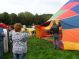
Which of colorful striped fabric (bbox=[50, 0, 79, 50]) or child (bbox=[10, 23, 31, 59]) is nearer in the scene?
child (bbox=[10, 23, 31, 59])

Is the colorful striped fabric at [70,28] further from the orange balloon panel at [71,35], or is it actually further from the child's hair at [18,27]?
the child's hair at [18,27]

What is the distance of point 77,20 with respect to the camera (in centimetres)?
1240

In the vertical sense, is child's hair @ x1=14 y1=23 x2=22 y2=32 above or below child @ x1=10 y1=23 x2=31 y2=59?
above

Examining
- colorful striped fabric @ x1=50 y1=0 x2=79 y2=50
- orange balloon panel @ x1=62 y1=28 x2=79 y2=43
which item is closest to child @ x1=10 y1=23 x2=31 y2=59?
colorful striped fabric @ x1=50 y1=0 x2=79 y2=50

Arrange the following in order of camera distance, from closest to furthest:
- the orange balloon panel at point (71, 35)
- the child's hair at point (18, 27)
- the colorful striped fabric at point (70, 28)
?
the child's hair at point (18, 27) < the colorful striped fabric at point (70, 28) < the orange balloon panel at point (71, 35)

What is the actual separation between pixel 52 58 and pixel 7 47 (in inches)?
74.4

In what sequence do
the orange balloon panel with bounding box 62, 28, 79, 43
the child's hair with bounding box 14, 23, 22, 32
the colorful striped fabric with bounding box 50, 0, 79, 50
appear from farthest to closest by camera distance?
the orange balloon panel with bounding box 62, 28, 79, 43
the colorful striped fabric with bounding box 50, 0, 79, 50
the child's hair with bounding box 14, 23, 22, 32

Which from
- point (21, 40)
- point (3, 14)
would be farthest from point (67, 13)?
point (3, 14)

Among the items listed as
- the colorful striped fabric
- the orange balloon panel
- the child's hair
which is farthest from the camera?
the orange balloon panel

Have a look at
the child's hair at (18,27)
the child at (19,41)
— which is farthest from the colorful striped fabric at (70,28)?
the child's hair at (18,27)

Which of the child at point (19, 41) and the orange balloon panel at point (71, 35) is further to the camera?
the orange balloon panel at point (71, 35)

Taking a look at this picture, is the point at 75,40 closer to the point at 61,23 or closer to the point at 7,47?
the point at 61,23

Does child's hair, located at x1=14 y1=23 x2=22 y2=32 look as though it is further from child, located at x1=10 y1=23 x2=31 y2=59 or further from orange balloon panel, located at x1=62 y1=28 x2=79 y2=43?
orange balloon panel, located at x1=62 y1=28 x2=79 y2=43

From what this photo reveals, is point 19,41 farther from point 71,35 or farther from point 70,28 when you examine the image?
point 70,28
